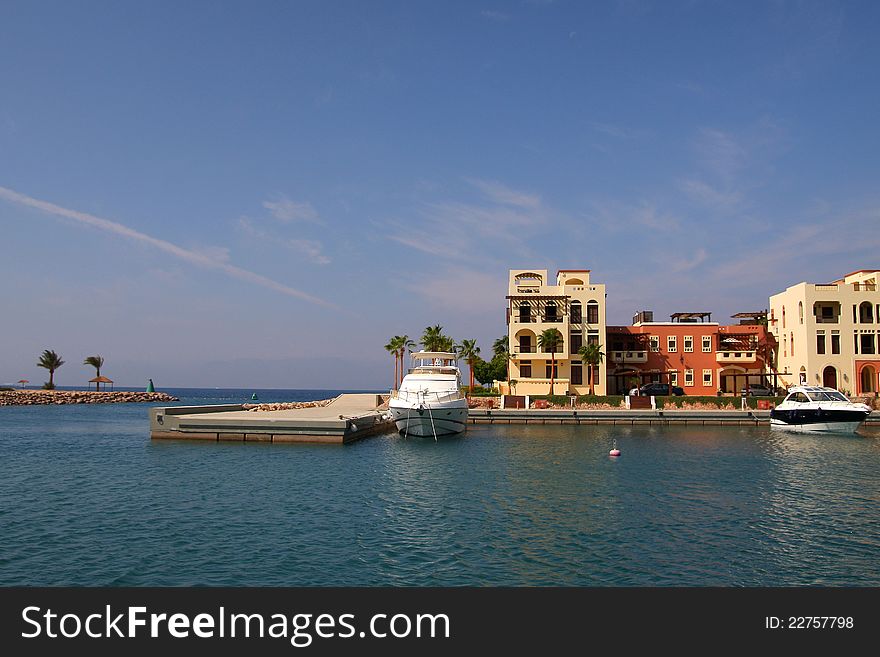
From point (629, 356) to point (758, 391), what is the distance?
550 inches

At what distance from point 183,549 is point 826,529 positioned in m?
18.0

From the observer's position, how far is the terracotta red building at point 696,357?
73.2 metres

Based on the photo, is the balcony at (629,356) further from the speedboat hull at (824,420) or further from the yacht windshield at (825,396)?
the yacht windshield at (825,396)

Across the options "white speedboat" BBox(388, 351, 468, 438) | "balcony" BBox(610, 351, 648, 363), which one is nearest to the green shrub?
"balcony" BBox(610, 351, 648, 363)

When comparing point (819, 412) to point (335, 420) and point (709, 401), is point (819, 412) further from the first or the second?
point (335, 420)

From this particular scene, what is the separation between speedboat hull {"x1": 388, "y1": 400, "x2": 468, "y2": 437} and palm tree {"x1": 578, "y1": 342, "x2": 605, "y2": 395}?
1062 inches

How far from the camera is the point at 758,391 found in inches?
2778

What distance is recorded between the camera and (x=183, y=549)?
16.6m

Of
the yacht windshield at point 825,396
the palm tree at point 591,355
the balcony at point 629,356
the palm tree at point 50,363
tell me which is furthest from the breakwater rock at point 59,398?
the yacht windshield at point 825,396

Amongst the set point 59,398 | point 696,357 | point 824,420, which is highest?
point 696,357

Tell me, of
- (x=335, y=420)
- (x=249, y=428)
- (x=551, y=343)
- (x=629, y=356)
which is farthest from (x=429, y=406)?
(x=629, y=356)

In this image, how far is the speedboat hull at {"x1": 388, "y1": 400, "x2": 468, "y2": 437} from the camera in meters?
45.3
